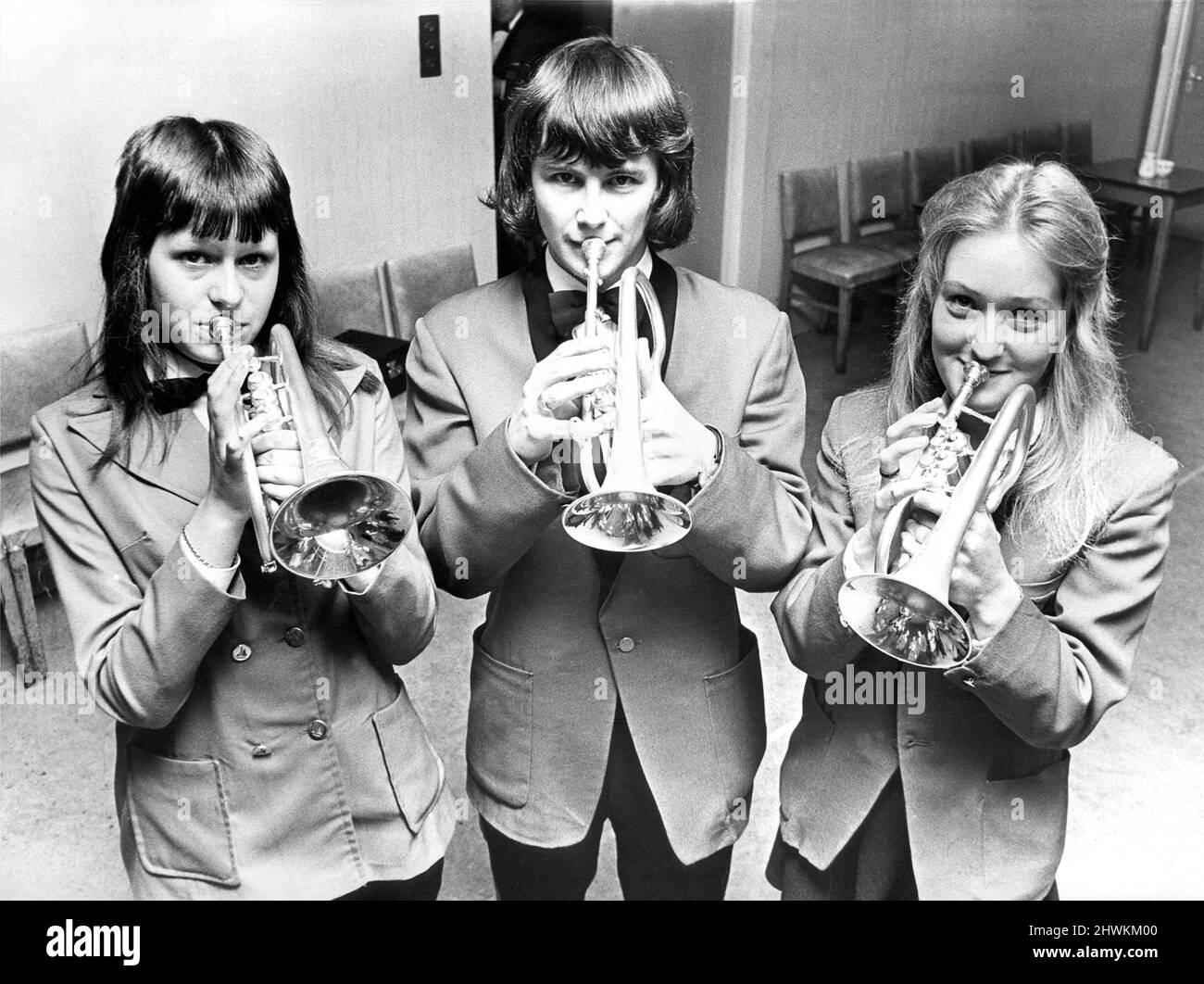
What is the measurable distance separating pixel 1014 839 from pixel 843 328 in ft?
6.55

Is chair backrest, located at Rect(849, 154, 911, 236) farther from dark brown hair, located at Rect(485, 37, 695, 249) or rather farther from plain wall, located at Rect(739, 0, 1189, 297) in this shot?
dark brown hair, located at Rect(485, 37, 695, 249)

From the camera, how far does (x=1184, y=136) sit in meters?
2.60

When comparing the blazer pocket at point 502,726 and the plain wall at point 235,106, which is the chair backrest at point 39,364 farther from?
the blazer pocket at point 502,726

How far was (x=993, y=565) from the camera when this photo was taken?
1.44m

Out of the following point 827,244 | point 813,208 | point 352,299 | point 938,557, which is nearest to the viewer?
point 938,557

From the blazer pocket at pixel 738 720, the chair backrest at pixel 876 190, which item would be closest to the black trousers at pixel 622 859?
the blazer pocket at pixel 738 720

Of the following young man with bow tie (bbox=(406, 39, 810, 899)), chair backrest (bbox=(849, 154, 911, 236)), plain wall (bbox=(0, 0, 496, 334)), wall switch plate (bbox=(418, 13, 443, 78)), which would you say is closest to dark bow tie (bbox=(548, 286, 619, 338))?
young man with bow tie (bbox=(406, 39, 810, 899))

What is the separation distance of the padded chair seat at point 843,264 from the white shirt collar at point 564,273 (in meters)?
1.20

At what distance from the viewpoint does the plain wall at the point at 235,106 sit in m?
2.42

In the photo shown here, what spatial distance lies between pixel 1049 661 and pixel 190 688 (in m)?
1.15

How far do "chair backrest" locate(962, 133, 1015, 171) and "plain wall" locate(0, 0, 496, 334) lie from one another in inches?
43.9

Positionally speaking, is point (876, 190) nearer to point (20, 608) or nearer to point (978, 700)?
point (978, 700)

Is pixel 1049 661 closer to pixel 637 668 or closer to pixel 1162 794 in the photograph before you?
pixel 637 668

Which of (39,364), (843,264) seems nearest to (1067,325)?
(843,264)
